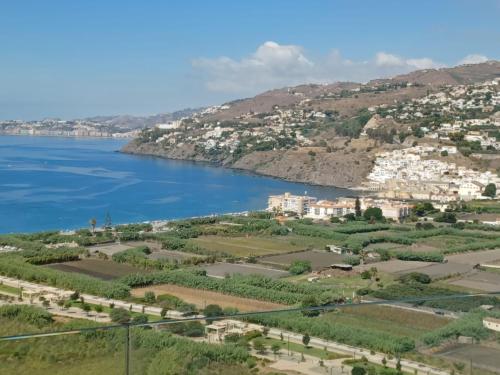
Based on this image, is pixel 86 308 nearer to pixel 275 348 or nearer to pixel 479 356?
pixel 275 348

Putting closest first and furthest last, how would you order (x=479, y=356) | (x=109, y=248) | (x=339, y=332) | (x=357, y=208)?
(x=479, y=356)
(x=339, y=332)
(x=109, y=248)
(x=357, y=208)

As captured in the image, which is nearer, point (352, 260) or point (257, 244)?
point (352, 260)

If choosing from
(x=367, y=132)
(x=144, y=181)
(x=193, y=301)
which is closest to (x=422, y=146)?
(x=367, y=132)

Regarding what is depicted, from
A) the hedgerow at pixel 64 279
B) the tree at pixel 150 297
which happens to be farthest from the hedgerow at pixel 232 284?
the tree at pixel 150 297

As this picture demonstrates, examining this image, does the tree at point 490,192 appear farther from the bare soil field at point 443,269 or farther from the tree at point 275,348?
the tree at point 275,348

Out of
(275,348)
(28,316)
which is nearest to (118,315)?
(28,316)
